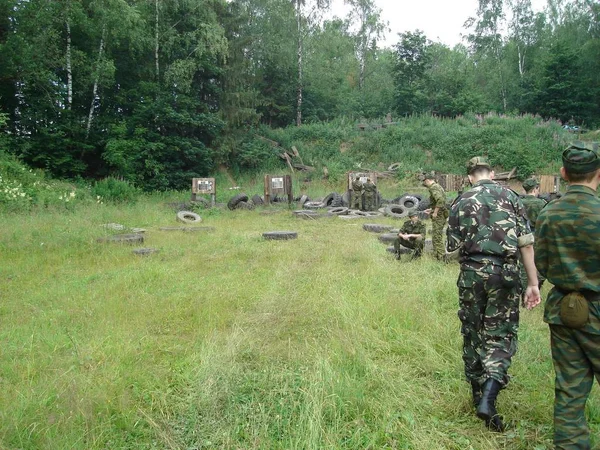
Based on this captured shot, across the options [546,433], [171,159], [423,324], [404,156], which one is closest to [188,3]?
[171,159]

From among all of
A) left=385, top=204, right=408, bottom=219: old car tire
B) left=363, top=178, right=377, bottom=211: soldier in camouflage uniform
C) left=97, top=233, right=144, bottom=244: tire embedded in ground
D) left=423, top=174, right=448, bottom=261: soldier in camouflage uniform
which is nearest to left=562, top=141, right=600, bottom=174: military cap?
left=423, top=174, right=448, bottom=261: soldier in camouflage uniform

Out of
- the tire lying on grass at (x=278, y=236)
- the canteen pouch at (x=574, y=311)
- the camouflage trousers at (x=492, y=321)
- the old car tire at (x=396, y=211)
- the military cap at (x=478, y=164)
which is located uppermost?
the military cap at (x=478, y=164)

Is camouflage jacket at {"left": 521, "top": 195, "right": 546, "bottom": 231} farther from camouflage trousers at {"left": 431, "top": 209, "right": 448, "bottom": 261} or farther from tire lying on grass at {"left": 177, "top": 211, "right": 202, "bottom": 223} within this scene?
tire lying on grass at {"left": 177, "top": 211, "right": 202, "bottom": 223}

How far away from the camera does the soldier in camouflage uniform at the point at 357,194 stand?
16297mm

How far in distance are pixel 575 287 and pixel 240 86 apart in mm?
23811

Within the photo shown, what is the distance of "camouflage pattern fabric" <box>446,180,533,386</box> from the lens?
9.73ft

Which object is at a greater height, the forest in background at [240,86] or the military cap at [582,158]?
the forest in background at [240,86]

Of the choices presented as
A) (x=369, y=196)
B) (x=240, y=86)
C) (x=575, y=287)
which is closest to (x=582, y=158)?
(x=575, y=287)

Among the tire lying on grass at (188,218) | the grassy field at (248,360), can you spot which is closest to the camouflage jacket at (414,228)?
the grassy field at (248,360)

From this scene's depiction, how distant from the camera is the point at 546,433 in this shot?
2.79m

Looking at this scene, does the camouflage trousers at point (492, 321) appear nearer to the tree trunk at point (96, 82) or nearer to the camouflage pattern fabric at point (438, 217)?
the camouflage pattern fabric at point (438, 217)

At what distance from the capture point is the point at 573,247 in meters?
2.38

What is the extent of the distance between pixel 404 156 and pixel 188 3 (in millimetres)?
13406

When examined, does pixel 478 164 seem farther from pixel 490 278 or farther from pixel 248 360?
pixel 248 360
